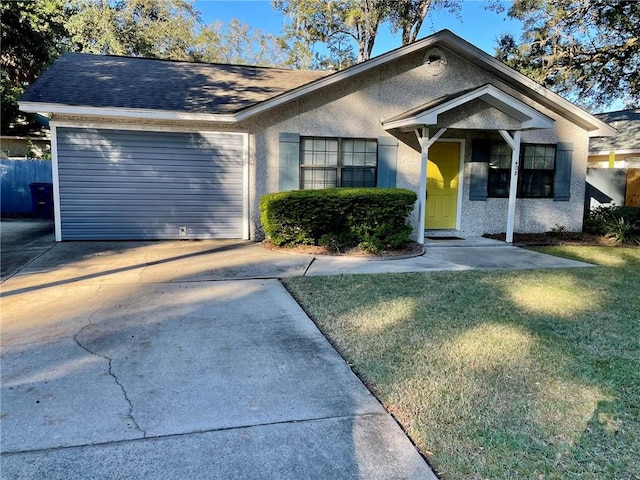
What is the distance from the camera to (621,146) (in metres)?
16.8

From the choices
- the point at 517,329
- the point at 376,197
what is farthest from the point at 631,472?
the point at 376,197

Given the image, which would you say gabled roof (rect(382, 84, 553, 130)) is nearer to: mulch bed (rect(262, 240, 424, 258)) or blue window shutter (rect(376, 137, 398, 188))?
blue window shutter (rect(376, 137, 398, 188))

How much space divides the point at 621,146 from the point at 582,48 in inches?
167

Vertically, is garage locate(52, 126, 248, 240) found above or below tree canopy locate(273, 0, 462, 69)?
below

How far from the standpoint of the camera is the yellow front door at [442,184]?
11031mm

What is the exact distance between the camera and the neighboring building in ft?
53.9

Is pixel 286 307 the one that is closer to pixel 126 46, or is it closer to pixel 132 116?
pixel 132 116

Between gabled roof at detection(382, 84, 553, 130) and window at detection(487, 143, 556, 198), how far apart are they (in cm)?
136

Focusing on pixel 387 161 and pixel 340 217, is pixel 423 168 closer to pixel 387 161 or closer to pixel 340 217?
pixel 387 161

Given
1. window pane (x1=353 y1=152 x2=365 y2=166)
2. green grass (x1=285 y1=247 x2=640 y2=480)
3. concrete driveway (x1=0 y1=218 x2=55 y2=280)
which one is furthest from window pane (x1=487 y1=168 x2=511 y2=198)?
concrete driveway (x1=0 y1=218 x2=55 y2=280)

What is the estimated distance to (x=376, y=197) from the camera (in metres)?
8.78

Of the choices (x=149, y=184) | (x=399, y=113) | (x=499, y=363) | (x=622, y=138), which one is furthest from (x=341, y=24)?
(x=499, y=363)

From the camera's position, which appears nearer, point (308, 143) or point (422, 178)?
point (422, 178)

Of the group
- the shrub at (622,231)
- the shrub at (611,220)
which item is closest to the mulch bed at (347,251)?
the shrub at (622,231)
